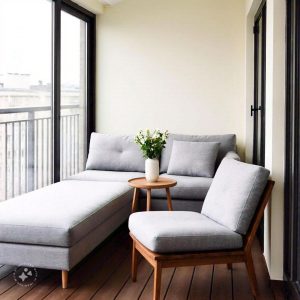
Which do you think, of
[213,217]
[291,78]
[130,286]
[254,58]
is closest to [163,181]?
[213,217]

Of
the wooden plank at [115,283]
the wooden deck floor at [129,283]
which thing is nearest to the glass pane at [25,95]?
Answer: the wooden deck floor at [129,283]

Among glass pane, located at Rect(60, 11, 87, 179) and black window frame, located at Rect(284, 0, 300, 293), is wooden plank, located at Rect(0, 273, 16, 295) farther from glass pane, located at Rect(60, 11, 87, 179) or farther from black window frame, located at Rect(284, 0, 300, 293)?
glass pane, located at Rect(60, 11, 87, 179)

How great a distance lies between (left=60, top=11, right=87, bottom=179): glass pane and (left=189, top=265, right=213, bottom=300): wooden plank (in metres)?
2.21

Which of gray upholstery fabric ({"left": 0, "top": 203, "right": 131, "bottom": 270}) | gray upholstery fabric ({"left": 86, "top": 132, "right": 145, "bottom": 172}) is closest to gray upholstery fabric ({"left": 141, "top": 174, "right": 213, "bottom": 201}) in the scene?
gray upholstery fabric ({"left": 86, "top": 132, "right": 145, "bottom": 172})

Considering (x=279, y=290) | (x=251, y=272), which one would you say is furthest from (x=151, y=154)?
(x=279, y=290)

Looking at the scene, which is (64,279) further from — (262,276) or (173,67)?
(173,67)

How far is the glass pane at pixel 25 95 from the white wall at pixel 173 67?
1.06 meters

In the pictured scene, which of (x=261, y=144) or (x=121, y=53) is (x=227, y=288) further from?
(x=121, y=53)

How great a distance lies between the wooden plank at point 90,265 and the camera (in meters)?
2.77

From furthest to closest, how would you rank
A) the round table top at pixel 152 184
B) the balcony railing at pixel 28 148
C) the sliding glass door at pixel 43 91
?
the balcony railing at pixel 28 148 < the sliding glass door at pixel 43 91 < the round table top at pixel 152 184

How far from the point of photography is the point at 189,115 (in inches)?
202

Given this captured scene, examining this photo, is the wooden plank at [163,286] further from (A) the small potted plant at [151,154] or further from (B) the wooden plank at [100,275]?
(A) the small potted plant at [151,154]

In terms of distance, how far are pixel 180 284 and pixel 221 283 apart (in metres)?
0.27

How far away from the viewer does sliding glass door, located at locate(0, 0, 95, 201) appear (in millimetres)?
3877
